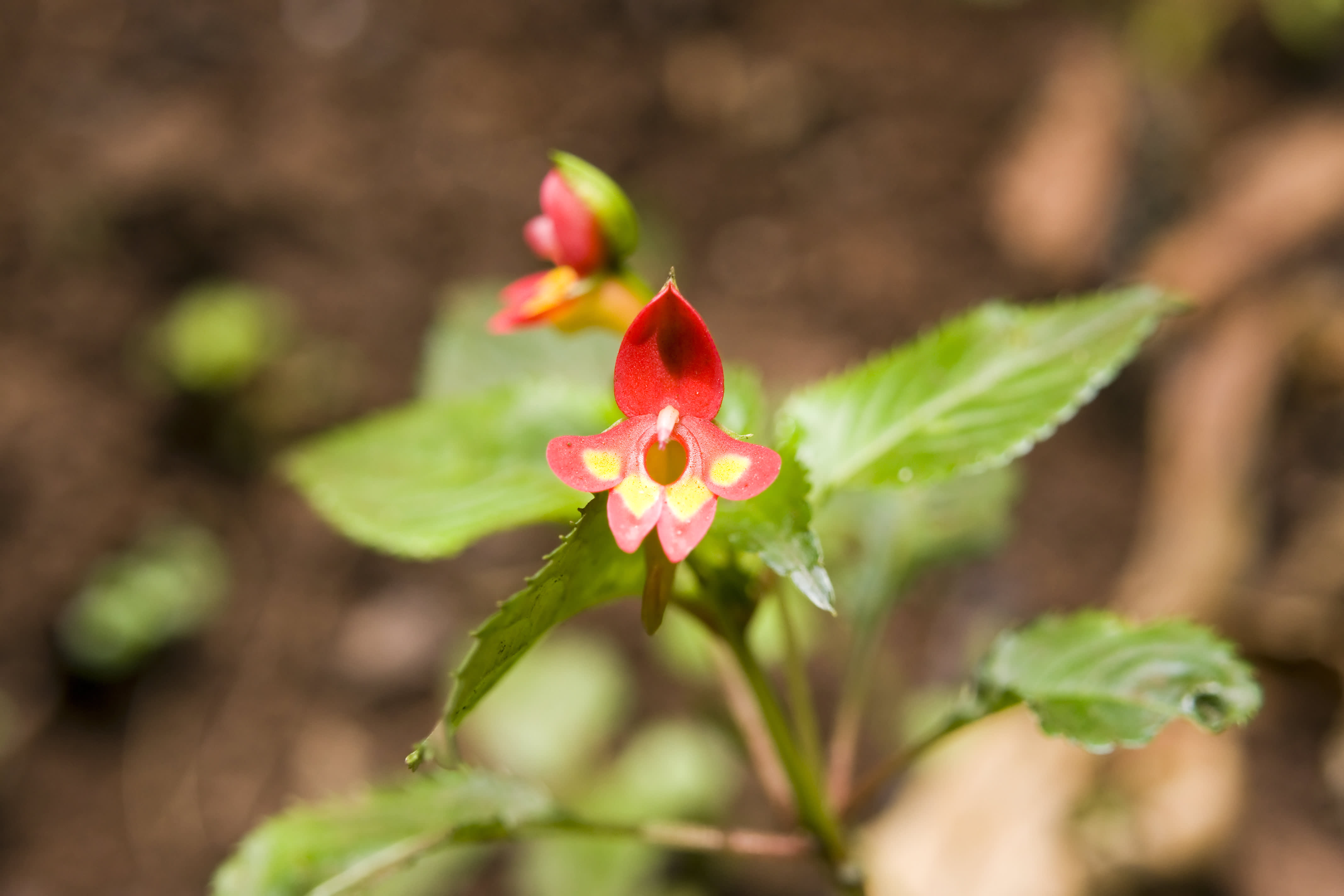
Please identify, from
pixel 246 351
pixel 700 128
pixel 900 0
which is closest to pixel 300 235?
pixel 246 351

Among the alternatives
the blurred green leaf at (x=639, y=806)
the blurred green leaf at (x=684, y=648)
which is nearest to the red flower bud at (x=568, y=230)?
the blurred green leaf at (x=684, y=648)

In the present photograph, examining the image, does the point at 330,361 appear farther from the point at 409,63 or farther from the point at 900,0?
the point at 900,0

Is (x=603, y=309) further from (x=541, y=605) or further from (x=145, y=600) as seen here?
(x=145, y=600)

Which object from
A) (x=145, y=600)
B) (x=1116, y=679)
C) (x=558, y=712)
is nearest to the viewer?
(x=1116, y=679)

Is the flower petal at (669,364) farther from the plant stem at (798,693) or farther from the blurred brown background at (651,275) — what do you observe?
the blurred brown background at (651,275)

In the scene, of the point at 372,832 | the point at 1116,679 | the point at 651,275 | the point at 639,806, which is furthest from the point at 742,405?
the point at 651,275
